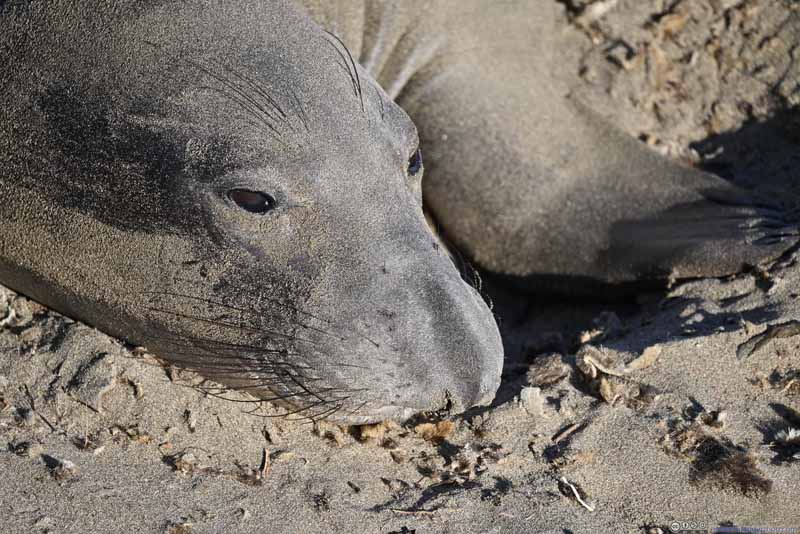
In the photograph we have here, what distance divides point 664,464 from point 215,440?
1441mm

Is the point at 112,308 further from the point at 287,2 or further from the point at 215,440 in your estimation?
the point at 287,2

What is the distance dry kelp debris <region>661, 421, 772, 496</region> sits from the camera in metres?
3.43

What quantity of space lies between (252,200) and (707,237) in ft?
7.00

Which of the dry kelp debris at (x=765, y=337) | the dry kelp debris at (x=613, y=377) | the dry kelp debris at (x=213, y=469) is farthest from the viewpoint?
the dry kelp debris at (x=765, y=337)

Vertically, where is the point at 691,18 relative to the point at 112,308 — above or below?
above

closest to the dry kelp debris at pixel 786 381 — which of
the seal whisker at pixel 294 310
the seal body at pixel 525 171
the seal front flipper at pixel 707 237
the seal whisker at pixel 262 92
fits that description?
the seal front flipper at pixel 707 237

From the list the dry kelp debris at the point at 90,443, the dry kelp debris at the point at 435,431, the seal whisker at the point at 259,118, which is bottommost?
the dry kelp debris at the point at 90,443

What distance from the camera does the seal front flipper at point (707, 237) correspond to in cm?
447

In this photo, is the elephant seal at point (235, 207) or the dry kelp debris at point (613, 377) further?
the dry kelp debris at point (613, 377)


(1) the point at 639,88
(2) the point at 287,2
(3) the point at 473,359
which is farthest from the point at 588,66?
(3) the point at 473,359

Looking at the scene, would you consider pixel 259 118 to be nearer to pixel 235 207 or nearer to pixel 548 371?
pixel 235 207

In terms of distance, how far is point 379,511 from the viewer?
3.31m

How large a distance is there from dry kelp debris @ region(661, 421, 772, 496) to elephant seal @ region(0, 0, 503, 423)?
65 cm

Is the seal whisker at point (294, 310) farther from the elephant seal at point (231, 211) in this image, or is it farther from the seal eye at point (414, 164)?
the seal eye at point (414, 164)
